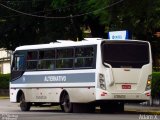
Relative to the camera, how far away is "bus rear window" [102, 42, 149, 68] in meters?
27.4

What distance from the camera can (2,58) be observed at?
86.1 meters

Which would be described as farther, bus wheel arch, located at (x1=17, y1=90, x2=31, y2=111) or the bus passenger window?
bus wheel arch, located at (x1=17, y1=90, x2=31, y2=111)

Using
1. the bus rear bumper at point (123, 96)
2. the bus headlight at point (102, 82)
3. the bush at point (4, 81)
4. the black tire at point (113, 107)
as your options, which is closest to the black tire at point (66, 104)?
the black tire at point (113, 107)

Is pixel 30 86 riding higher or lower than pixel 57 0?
lower

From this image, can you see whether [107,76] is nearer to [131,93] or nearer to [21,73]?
[131,93]

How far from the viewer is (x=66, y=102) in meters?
29.5

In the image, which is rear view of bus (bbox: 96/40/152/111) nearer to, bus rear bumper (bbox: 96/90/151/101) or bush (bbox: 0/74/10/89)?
bus rear bumper (bbox: 96/90/151/101)

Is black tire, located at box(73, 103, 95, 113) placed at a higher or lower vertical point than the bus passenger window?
lower

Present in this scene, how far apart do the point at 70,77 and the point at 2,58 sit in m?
57.8

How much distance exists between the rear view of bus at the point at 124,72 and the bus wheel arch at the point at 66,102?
2408mm

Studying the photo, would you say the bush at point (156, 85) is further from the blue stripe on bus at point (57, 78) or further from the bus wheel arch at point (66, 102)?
the blue stripe on bus at point (57, 78)

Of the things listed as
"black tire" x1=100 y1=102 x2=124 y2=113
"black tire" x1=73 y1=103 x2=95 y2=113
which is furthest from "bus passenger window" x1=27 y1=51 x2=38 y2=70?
"black tire" x1=100 y1=102 x2=124 y2=113

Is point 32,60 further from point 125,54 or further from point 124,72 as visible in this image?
point 124,72

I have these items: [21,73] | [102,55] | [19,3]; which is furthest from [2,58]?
[102,55]
